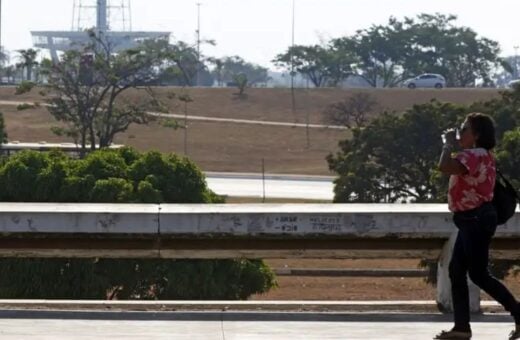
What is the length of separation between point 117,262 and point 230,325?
9.56 meters

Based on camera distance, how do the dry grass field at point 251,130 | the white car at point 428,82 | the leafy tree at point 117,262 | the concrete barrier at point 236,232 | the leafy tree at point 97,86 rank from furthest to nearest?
the white car at point 428,82
the dry grass field at point 251,130
the leafy tree at point 97,86
the leafy tree at point 117,262
the concrete barrier at point 236,232

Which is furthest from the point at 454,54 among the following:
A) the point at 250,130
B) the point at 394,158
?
the point at 394,158

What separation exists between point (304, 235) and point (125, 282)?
9092 mm

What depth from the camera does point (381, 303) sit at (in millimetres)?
10094

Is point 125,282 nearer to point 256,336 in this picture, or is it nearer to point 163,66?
point 256,336

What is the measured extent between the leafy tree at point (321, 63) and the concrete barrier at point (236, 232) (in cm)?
11711

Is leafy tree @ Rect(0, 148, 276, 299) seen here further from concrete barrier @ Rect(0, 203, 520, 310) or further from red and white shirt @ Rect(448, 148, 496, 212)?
red and white shirt @ Rect(448, 148, 496, 212)

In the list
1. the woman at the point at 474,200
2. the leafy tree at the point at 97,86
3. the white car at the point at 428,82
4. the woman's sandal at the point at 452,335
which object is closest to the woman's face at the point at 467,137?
the woman at the point at 474,200

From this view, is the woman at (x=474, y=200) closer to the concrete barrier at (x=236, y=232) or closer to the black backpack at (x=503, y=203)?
the black backpack at (x=503, y=203)

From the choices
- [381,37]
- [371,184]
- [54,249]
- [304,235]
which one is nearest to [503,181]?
[304,235]

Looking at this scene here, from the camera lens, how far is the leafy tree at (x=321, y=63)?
420 feet

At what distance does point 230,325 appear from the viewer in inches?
364

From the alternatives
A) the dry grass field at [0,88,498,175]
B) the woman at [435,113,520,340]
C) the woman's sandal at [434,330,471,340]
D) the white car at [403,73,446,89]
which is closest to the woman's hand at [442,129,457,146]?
the woman at [435,113,520,340]

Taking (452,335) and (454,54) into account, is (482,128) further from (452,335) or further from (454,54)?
(454,54)
